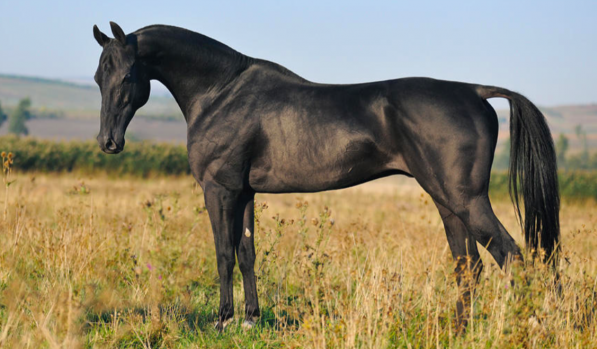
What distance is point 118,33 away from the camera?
4555 mm

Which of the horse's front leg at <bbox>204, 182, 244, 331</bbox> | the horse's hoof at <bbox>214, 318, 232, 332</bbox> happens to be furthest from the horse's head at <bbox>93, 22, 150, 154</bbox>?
the horse's hoof at <bbox>214, 318, 232, 332</bbox>

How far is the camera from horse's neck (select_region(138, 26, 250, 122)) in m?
4.89

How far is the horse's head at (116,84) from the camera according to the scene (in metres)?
4.57

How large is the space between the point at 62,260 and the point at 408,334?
13.8 feet

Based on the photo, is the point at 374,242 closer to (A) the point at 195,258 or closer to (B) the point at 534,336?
(A) the point at 195,258

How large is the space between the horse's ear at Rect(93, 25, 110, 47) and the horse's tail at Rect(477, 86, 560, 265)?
135 inches

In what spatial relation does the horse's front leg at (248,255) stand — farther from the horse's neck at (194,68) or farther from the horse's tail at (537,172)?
the horse's tail at (537,172)

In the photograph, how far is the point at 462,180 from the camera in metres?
4.13

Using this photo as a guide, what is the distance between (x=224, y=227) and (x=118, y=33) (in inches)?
77.1

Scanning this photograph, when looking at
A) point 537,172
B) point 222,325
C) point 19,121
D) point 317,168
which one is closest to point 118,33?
point 317,168

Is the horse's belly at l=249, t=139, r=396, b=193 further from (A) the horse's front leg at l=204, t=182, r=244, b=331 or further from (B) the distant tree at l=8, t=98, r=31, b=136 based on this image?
(B) the distant tree at l=8, t=98, r=31, b=136

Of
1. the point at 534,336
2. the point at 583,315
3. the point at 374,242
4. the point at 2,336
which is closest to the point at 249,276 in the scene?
the point at 2,336

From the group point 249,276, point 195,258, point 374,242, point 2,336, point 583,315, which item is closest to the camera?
point 2,336

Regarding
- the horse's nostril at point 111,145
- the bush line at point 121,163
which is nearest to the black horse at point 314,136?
the horse's nostril at point 111,145
